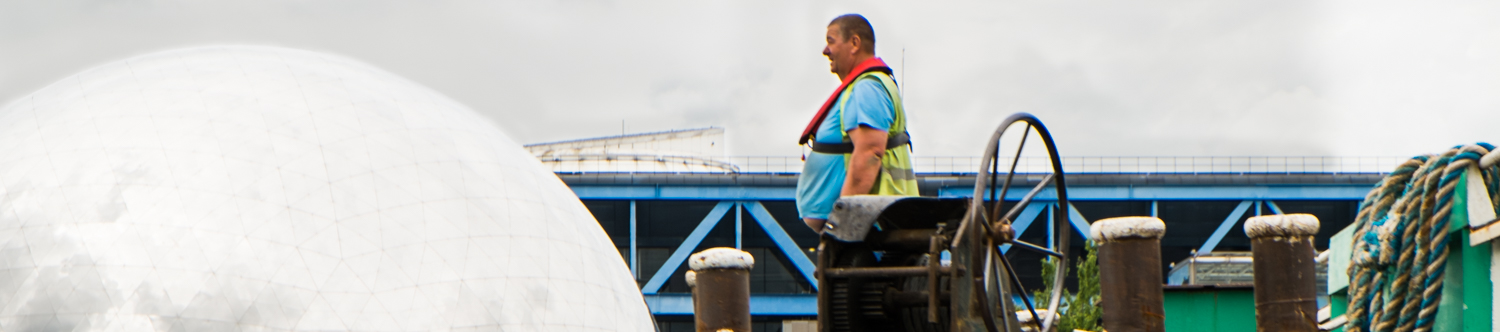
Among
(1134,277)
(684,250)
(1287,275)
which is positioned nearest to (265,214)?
(1134,277)

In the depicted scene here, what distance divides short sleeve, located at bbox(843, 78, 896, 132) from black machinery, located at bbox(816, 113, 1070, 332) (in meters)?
0.30

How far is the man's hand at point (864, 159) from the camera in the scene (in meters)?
4.95

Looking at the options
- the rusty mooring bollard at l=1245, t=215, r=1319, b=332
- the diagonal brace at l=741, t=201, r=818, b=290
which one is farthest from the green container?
the diagonal brace at l=741, t=201, r=818, b=290

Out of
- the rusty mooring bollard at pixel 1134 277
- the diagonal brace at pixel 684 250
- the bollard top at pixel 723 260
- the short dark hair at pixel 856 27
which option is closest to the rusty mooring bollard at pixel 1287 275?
the rusty mooring bollard at pixel 1134 277

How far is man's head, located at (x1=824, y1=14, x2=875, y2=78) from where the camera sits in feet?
Answer: 16.9

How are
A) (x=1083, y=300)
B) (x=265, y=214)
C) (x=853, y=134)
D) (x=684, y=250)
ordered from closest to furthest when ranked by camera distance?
(x=853, y=134), (x=265, y=214), (x=1083, y=300), (x=684, y=250)

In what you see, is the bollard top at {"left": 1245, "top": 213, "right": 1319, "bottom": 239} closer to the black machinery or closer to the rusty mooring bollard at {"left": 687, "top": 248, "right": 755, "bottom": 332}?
the rusty mooring bollard at {"left": 687, "top": 248, "right": 755, "bottom": 332}

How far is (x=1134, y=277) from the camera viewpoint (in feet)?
34.9

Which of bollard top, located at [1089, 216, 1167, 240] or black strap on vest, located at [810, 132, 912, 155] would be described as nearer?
black strap on vest, located at [810, 132, 912, 155]

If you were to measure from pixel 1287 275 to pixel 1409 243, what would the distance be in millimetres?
5391

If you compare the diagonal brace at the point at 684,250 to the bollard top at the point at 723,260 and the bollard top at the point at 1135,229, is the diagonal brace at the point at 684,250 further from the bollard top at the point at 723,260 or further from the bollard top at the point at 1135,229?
the bollard top at the point at 1135,229

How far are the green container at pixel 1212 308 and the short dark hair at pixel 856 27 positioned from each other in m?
8.59

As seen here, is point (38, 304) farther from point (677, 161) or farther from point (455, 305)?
point (677, 161)

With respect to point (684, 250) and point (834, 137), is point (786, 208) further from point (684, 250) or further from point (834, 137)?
point (834, 137)
